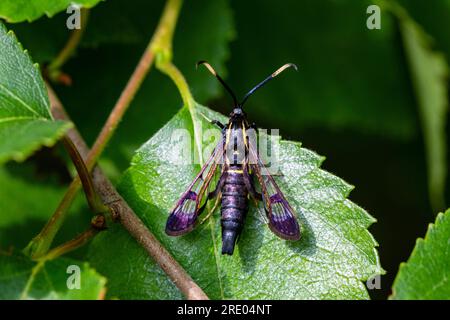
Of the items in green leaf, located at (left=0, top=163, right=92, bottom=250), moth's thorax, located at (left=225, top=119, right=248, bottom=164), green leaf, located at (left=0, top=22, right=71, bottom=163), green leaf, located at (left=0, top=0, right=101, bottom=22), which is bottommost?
green leaf, located at (left=0, top=163, right=92, bottom=250)

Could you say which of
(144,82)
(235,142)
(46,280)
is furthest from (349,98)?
(46,280)

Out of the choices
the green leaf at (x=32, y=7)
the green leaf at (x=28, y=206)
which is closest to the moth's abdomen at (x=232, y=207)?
the green leaf at (x=32, y=7)

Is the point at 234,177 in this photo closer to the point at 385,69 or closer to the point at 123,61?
the point at 123,61

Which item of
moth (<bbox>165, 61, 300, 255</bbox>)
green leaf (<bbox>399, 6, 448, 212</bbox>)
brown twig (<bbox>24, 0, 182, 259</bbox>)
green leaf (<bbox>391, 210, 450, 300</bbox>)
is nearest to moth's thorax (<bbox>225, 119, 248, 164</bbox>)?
moth (<bbox>165, 61, 300, 255</bbox>)

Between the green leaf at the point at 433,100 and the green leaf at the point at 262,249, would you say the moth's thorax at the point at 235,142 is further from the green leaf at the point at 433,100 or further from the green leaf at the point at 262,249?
the green leaf at the point at 433,100

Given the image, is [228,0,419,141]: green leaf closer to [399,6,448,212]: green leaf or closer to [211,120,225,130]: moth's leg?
[399,6,448,212]: green leaf

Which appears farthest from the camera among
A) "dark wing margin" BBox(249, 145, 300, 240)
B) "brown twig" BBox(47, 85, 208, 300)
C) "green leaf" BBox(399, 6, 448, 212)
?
"green leaf" BBox(399, 6, 448, 212)
